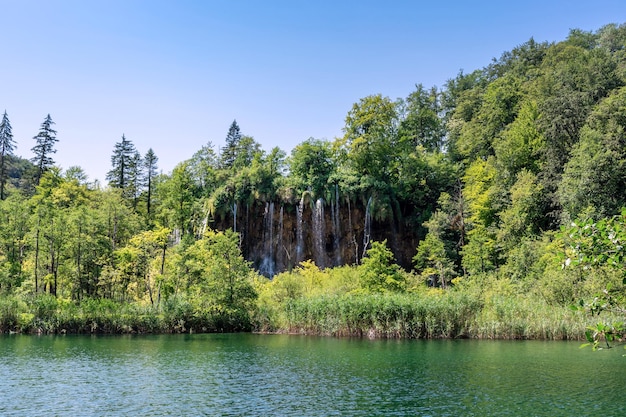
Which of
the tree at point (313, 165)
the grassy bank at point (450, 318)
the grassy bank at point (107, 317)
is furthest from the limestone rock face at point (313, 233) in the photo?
the grassy bank at point (450, 318)

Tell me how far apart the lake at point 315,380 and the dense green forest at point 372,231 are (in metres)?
4.76

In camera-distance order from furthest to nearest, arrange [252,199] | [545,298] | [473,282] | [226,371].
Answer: [252,199] < [473,282] < [545,298] < [226,371]

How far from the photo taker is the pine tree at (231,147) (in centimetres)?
6794

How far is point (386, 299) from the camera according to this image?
96.7 ft

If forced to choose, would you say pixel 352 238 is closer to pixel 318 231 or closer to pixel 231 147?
pixel 318 231

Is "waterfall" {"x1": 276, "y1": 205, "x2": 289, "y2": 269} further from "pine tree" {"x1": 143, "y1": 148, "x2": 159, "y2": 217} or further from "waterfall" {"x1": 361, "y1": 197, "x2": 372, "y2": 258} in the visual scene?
"pine tree" {"x1": 143, "y1": 148, "x2": 159, "y2": 217}

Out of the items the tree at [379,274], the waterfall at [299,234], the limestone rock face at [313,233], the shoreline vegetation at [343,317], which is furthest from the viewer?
the limestone rock face at [313,233]

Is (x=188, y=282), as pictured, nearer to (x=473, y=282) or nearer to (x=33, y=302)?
(x=33, y=302)

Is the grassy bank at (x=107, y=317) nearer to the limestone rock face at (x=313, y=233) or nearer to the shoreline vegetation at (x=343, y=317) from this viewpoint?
the shoreline vegetation at (x=343, y=317)

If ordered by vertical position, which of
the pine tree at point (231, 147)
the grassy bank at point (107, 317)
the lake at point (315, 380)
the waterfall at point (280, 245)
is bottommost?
the lake at point (315, 380)

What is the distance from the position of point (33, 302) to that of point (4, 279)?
8486 millimetres

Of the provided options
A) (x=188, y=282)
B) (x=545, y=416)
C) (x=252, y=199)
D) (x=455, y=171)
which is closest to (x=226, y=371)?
(x=545, y=416)

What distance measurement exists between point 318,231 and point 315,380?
31.8 m

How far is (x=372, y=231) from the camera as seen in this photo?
48938 mm
